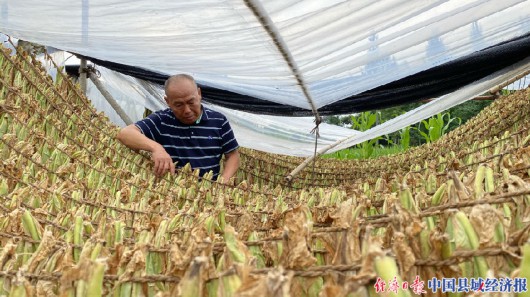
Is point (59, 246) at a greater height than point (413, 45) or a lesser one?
lesser

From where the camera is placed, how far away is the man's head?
13.3 feet

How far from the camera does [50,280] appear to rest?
1.21 meters

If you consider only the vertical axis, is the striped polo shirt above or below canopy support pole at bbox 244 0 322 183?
below

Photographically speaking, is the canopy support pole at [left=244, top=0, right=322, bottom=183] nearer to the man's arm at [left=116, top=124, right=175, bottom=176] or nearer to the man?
the man

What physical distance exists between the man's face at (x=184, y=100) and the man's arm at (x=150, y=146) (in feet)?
Answer: 1.15

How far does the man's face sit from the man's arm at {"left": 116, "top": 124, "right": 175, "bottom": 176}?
35 cm

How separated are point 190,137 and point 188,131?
52 millimetres

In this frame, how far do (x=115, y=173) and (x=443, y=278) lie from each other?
2465 millimetres

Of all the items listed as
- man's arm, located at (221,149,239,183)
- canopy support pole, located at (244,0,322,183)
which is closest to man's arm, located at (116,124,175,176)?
man's arm, located at (221,149,239,183)

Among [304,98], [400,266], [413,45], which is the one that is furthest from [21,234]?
[304,98]

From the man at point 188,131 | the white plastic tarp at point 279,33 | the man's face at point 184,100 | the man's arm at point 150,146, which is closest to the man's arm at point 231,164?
the man at point 188,131

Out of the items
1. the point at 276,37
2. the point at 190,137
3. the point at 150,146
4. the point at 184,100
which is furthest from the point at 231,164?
the point at 276,37

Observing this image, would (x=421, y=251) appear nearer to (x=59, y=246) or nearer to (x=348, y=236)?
(x=348, y=236)

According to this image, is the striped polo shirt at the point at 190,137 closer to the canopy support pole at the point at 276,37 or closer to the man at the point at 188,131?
the man at the point at 188,131
